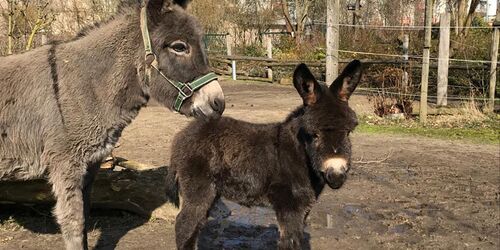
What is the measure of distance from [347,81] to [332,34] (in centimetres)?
687

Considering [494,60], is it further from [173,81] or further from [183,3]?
[173,81]

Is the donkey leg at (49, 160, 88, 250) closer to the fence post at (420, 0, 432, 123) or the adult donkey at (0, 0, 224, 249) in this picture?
the adult donkey at (0, 0, 224, 249)

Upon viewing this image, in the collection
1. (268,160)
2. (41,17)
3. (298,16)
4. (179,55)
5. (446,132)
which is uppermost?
(298,16)

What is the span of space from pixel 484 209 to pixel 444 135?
484cm

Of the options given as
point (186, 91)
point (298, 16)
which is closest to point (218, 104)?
point (186, 91)

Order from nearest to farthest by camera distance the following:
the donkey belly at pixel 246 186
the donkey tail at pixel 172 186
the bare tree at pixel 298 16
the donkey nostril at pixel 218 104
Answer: the donkey nostril at pixel 218 104 < the donkey belly at pixel 246 186 < the donkey tail at pixel 172 186 < the bare tree at pixel 298 16

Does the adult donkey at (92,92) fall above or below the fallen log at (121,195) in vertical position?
above

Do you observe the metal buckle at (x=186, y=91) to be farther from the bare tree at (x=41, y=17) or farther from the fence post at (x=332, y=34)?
the fence post at (x=332, y=34)

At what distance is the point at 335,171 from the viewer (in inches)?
134

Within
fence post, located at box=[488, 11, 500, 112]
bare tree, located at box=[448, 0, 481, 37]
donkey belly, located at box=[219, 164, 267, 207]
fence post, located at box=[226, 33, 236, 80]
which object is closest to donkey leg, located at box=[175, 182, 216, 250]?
donkey belly, located at box=[219, 164, 267, 207]

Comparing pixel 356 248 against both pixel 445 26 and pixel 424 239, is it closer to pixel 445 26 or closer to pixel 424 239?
pixel 424 239

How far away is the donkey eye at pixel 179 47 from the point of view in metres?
3.47

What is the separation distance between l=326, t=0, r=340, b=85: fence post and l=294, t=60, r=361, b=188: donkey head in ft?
21.8

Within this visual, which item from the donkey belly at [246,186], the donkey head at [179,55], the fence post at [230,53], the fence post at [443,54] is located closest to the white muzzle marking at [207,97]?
the donkey head at [179,55]
